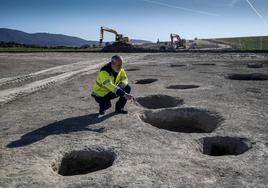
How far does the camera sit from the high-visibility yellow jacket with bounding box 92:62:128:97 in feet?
21.2

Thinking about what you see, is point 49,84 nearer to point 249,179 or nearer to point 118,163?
point 118,163

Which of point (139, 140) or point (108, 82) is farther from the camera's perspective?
point (108, 82)

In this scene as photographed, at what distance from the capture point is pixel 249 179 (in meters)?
3.73

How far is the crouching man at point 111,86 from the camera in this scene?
646 cm

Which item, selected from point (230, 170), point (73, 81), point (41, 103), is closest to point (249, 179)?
point (230, 170)

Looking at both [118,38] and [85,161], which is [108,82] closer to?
[85,161]

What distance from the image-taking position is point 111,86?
254 inches

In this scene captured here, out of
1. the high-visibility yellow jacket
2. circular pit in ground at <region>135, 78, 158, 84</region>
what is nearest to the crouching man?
the high-visibility yellow jacket

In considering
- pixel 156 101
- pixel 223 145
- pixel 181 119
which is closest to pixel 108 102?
pixel 181 119

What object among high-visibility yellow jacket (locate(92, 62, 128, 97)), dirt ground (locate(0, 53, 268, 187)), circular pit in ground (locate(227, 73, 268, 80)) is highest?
high-visibility yellow jacket (locate(92, 62, 128, 97))

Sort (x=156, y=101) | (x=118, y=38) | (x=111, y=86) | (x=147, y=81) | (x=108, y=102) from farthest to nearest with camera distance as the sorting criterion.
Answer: (x=118, y=38) → (x=147, y=81) → (x=156, y=101) → (x=108, y=102) → (x=111, y=86)

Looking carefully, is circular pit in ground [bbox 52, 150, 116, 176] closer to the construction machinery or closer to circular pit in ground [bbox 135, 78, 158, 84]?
circular pit in ground [bbox 135, 78, 158, 84]

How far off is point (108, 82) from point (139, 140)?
177 cm

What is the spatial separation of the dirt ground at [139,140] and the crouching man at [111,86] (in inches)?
8.8
